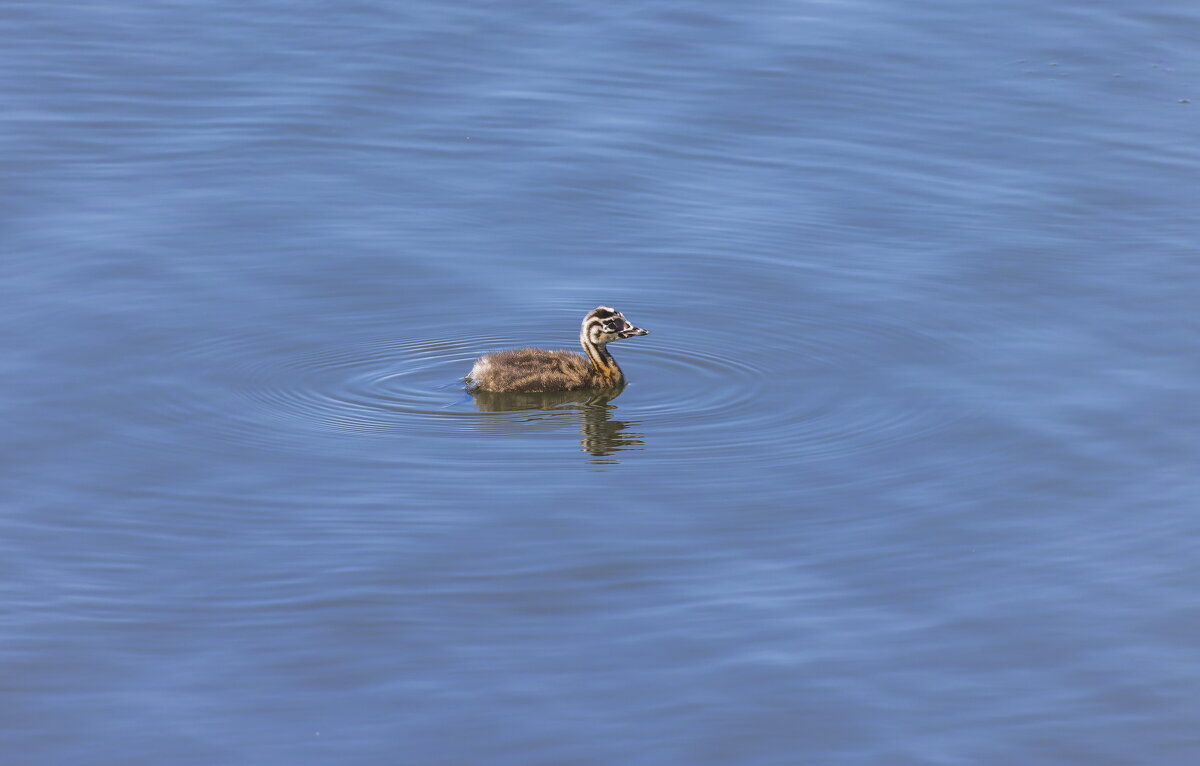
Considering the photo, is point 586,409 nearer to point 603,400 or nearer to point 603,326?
point 603,400

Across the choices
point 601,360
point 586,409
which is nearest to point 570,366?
point 601,360

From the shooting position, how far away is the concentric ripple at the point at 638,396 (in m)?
12.9

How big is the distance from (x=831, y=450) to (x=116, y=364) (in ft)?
16.5

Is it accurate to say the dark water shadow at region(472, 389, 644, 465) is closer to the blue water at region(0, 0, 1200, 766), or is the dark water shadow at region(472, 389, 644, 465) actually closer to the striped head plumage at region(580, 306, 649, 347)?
the blue water at region(0, 0, 1200, 766)

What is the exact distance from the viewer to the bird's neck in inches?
558

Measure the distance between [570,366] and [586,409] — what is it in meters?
0.45

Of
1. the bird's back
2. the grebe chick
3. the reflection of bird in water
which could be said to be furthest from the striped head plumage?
the reflection of bird in water

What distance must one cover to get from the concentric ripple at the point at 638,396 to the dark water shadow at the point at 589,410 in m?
→ 0.01

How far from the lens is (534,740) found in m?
8.82

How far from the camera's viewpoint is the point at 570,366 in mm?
14125

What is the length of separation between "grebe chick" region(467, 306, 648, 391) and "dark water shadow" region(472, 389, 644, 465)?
62mm

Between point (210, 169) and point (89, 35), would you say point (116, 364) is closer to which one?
point (210, 169)

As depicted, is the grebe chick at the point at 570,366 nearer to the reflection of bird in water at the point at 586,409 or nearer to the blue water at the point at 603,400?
the reflection of bird in water at the point at 586,409

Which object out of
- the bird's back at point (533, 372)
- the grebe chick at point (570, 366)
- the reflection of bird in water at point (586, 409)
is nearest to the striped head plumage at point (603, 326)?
the grebe chick at point (570, 366)
